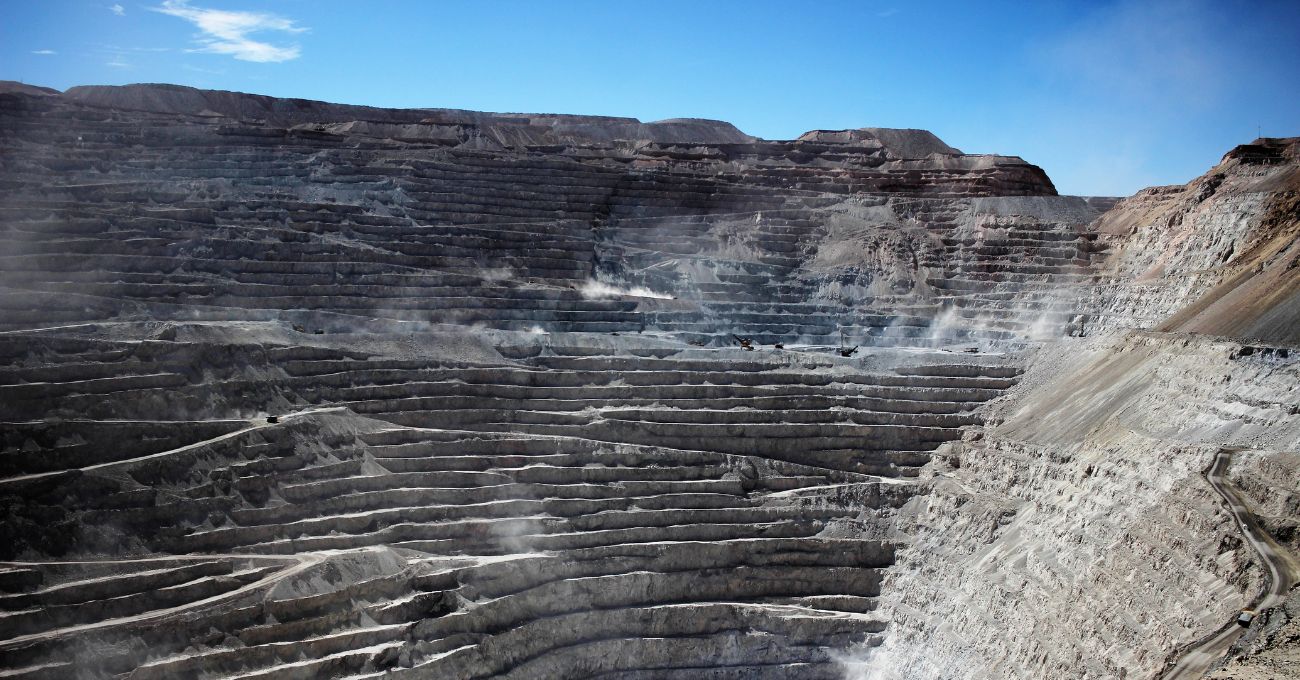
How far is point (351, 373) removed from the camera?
27.1 m

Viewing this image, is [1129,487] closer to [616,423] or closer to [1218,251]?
[616,423]

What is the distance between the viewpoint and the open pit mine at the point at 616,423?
62.2 ft

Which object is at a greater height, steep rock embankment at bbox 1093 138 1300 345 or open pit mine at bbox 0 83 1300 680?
steep rock embankment at bbox 1093 138 1300 345

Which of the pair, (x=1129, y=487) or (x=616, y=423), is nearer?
(x=1129, y=487)

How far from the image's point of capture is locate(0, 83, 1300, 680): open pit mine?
1895cm

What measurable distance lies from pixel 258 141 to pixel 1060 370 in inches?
1166

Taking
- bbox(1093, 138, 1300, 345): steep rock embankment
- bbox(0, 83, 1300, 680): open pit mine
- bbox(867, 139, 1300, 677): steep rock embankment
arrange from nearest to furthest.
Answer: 1. bbox(867, 139, 1300, 677): steep rock embankment
2. bbox(0, 83, 1300, 680): open pit mine
3. bbox(1093, 138, 1300, 345): steep rock embankment

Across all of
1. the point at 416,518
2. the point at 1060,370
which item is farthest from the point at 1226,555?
the point at 416,518

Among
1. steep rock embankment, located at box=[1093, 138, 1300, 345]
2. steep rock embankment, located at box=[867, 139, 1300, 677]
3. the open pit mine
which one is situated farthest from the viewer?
steep rock embankment, located at box=[1093, 138, 1300, 345]

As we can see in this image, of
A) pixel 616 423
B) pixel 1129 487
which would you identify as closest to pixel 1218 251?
pixel 1129 487

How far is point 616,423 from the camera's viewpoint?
27.0m

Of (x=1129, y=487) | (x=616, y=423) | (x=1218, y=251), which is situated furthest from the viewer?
(x=1218, y=251)

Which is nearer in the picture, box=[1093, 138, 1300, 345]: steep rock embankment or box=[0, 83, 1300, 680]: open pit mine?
box=[0, 83, 1300, 680]: open pit mine

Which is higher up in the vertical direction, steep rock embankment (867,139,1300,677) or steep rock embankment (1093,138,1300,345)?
steep rock embankment (1093,138,1300,345)
